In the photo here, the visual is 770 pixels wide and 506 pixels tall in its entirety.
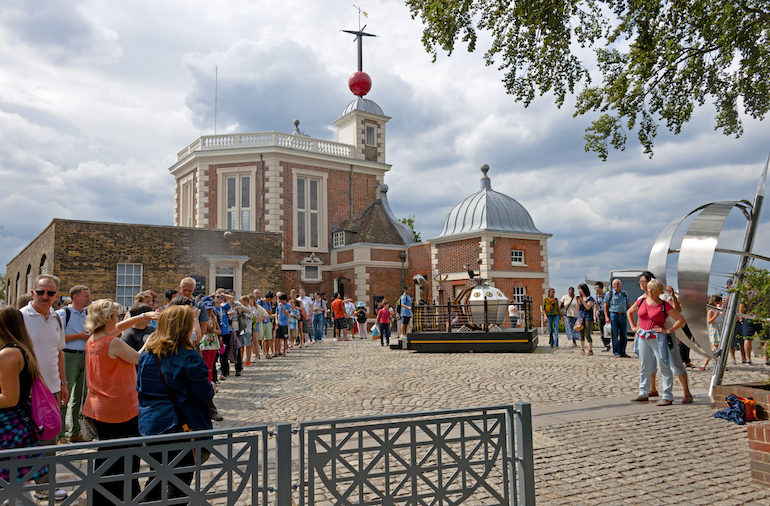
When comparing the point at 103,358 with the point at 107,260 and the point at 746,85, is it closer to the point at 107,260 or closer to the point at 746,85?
the point at 746,85

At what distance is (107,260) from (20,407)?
19840 millimetres

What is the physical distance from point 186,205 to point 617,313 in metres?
27.8

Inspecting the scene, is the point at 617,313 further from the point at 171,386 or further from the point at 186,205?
the point at 186,205

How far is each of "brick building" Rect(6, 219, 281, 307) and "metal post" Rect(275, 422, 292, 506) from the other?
2045cm

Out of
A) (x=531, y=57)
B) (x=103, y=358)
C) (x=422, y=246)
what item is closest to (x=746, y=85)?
(x=531, y=57)

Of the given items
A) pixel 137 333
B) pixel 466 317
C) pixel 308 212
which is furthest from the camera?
pixel 308 212

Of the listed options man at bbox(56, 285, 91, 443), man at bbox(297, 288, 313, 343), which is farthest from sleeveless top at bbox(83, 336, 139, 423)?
man at bbox(297, 288, 313, 343)

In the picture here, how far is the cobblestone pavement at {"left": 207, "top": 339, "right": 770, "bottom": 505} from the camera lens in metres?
4.52

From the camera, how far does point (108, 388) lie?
159 inches

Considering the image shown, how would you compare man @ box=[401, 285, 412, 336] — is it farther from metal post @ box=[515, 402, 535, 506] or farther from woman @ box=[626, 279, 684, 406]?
metal post @ box=[515, 402, 535, 506]

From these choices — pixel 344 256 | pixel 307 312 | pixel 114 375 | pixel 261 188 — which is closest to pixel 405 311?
pixel 307 312

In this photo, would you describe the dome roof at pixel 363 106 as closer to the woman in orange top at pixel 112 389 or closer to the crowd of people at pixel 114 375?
the crowd of people at pixel 114 375

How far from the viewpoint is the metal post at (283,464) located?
9.80 feet

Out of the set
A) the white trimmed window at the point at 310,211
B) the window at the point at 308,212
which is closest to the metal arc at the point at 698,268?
the white trimmed window at the point at 310,211
